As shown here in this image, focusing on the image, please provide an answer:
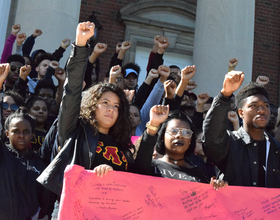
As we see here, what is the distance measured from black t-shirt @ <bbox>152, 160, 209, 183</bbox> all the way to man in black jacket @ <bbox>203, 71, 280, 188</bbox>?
0.63 feet

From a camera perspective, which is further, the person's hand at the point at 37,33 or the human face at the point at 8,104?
the person's hand at the point at 37,33

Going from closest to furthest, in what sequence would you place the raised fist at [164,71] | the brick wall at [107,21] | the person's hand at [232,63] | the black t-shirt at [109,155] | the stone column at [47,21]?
the black t-shirt at [109,155] < the raised fist at [164,71] < the person's hand at [232,63] < the stone column at [47,21] < the brick wall at [107,21]

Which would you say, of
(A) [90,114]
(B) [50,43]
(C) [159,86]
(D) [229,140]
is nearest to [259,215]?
(D) [229,140]

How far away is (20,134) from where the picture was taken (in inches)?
167

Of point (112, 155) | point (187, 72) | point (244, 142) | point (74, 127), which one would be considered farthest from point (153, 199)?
point (187, 72)

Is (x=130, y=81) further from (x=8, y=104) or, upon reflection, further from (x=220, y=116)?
(x=220, y=116)

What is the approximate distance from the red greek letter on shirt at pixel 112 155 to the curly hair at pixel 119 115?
15 centimetres

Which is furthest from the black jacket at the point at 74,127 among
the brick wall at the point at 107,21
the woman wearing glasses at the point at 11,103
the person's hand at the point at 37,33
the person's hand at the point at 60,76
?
the brick wall at the point at 107,21

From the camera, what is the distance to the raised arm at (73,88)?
3252 millimetres

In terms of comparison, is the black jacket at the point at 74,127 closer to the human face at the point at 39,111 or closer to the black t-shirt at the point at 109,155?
the black t-shirt at the point at 109,155

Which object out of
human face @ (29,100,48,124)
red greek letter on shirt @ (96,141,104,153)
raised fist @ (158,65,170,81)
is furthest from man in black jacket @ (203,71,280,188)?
human face @ (29,100,48,124)

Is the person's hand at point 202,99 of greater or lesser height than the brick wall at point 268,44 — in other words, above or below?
below

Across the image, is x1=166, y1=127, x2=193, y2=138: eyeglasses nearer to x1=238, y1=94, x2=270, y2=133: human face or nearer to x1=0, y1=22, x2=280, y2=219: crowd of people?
x1=0, y1=22, x2=280, y2=219: crowd of people

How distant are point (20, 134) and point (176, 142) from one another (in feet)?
5.05
